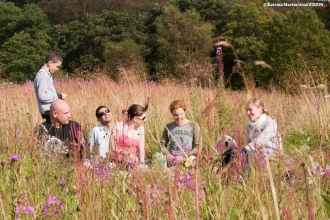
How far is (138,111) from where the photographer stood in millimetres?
4469

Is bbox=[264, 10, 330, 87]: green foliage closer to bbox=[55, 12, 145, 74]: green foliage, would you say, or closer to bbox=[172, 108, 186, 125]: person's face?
bbox=[55, 12, 145, 74]: green foliage

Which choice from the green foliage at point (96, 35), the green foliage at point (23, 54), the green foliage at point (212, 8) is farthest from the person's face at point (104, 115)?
the green foliage at point (212, 8)

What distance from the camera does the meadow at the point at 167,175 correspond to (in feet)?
4.83

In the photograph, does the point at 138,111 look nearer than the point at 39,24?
Yes

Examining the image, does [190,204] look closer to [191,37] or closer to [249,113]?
[249,113]

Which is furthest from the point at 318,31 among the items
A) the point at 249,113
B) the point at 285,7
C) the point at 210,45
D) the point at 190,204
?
the point at 190,204

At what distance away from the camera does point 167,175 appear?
1.67 meters

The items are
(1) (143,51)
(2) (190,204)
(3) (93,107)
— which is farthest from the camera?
(1) (143,51)

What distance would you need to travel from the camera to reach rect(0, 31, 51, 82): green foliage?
36.1 meters

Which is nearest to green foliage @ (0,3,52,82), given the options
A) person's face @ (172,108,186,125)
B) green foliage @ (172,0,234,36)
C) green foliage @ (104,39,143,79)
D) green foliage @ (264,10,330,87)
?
green foliage @ (104,39,143,79)

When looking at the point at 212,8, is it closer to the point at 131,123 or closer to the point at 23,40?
the point at 23,40

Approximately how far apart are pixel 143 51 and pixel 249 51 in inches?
297

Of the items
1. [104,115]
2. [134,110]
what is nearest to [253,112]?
[134,110]

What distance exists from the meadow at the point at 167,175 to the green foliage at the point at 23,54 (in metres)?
26.7
